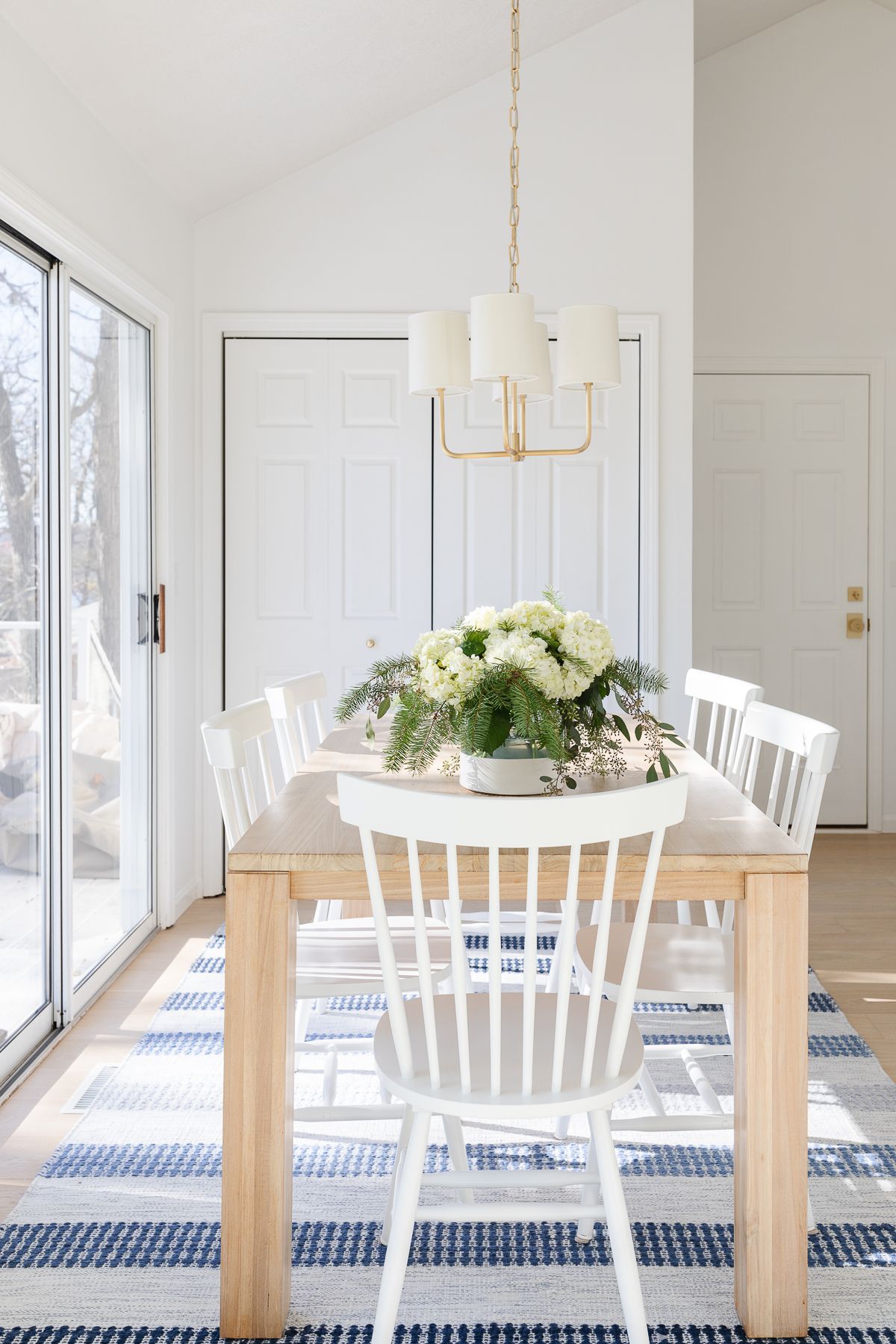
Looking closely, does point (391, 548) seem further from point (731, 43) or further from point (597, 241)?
point (731, 43)

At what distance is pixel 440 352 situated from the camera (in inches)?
92.4

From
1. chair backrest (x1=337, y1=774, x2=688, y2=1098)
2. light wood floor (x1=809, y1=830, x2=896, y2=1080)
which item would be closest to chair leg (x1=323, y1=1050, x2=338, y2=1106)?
chair backrest (x1=337, y1=774, x2=688, y2=1098)

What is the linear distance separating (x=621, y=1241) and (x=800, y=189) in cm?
482

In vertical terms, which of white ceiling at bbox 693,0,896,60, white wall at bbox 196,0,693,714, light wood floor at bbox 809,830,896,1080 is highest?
white ceiling at bbox 693,0,896,60

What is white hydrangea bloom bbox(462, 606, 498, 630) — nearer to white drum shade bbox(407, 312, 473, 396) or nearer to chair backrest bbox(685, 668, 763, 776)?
white drum shade bbox(407, 312, 473, 396)

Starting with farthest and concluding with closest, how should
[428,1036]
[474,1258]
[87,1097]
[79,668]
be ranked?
[79,668] < [87,1097] < [474,1258] < [428,1036]

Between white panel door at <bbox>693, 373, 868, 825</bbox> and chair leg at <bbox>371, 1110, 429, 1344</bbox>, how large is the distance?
12.8 feet

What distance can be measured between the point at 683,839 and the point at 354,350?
285 centimetres

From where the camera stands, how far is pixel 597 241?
13.2 feet

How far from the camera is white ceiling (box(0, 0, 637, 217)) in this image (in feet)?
9.06

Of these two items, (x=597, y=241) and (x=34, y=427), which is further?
(x=597, y=241)

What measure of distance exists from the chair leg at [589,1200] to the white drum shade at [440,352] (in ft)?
4.87

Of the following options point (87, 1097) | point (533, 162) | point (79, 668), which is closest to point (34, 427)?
point (79, 668)

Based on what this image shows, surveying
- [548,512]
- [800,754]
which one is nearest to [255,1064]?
[800,754]
